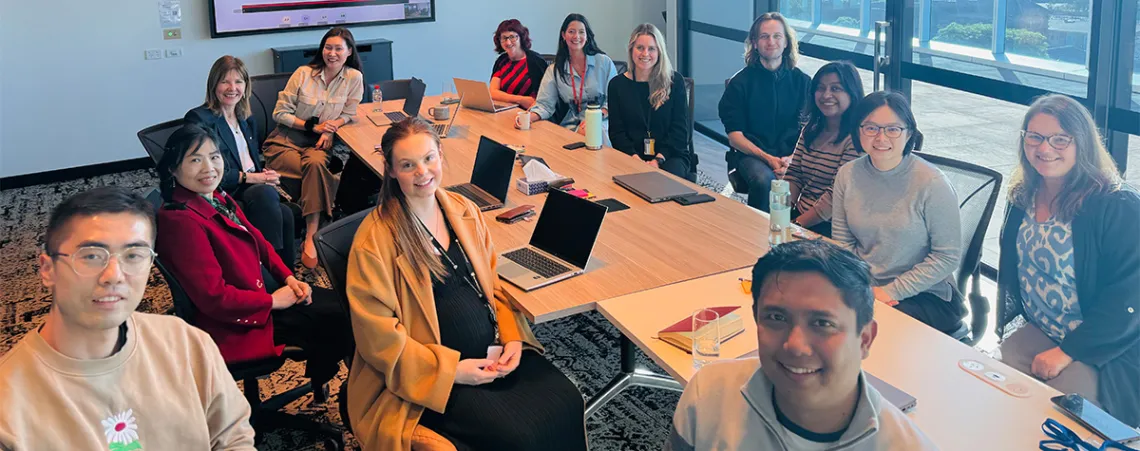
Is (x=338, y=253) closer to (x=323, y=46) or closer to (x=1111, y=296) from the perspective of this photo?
(x=1111, y=296)

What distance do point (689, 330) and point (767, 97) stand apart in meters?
2.65

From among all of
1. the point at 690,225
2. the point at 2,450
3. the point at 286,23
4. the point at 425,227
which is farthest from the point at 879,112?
the point at 286,23

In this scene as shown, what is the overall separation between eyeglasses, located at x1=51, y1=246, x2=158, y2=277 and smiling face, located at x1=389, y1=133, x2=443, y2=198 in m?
0.96

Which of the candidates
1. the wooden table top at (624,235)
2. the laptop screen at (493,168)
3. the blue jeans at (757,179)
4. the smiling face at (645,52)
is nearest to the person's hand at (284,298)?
the wooden table top at (624,235)

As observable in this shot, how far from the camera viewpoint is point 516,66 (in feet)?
19.4

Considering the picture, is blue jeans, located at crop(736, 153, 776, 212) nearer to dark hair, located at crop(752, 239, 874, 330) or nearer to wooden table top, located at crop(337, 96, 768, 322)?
wooden table top, located at crop(337, 96, 768, 322)

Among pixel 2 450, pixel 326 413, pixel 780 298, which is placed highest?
pixel 780 298

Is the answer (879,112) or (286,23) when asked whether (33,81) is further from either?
(879,112)

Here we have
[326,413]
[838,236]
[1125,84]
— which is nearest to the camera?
[838,236]

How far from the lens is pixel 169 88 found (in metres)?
7.13

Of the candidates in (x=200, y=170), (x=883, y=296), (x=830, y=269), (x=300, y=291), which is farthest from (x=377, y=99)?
(x=830, y=269)

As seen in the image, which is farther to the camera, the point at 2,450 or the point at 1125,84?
the point at 1125,84

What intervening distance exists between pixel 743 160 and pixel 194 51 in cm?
437

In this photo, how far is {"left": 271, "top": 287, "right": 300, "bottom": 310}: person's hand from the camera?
3111 mm
